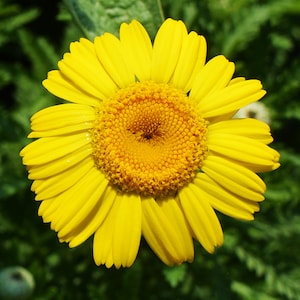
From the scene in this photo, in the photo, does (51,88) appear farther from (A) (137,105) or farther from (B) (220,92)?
(B) (220,92)

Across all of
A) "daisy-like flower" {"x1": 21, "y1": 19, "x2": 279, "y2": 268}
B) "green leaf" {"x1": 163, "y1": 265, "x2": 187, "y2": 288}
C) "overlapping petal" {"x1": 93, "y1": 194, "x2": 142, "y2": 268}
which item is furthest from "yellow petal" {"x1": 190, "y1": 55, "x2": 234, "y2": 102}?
"green leaf" {"x1": 163, "y1": 265, "x2": 187, "y2": 288}

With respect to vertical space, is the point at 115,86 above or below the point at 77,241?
above

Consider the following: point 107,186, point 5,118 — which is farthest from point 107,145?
point 5,118

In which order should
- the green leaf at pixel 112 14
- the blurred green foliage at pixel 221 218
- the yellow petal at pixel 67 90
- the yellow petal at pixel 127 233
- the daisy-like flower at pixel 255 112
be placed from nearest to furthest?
the yellow petal at pixel 127 233 < the yellow petal at pixel 67 90 < the green leaf at pixel 112 14 < the daisy-like flower at pixel 255 112 < the blurred green foliage at pixel 221 218

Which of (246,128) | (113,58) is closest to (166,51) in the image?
(113,58)

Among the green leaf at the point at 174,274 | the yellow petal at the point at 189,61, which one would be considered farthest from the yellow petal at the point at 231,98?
the green leaf at the point at 174,274

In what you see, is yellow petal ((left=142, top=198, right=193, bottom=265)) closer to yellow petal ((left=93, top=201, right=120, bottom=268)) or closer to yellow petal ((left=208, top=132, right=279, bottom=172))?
yellow petal ((left=93, top=201, right=120, bottom=268))

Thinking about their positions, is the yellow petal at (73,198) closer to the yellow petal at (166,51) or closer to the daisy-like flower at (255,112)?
the yellow petal at (166,51)
